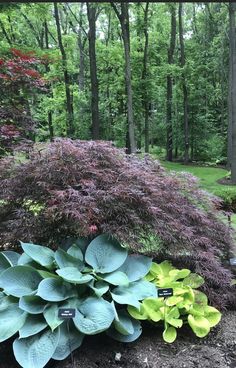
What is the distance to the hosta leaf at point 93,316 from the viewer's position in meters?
2.17

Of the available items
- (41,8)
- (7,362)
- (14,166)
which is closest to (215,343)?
(7,362)

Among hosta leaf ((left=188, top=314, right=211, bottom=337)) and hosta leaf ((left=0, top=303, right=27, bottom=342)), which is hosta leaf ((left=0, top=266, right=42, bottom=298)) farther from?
hosta leaf ((left=188, top=314, right=211, bottom=337))

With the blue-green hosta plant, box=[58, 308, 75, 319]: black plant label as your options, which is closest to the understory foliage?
the blue-green hosta plant

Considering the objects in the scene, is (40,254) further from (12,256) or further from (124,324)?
(124,324)

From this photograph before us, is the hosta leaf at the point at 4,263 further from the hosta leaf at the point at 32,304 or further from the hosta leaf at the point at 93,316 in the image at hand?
the hosta leaf at the point at 93,316

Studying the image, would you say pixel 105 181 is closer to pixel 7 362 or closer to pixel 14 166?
pixel 14 166

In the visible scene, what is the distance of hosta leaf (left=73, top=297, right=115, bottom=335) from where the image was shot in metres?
2.17

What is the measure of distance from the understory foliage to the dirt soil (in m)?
0.07

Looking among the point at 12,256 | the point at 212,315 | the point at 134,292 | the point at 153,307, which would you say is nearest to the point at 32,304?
the point at 12,256

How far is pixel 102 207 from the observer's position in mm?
2623

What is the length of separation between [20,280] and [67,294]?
0.31 metres

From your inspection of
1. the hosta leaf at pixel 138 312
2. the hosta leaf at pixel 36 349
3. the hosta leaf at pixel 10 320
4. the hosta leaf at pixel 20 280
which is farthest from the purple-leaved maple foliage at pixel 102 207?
the hosta leaf at pixel 36 349

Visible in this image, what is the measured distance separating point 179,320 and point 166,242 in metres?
0.55

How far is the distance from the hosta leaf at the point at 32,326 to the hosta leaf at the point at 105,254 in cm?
46
